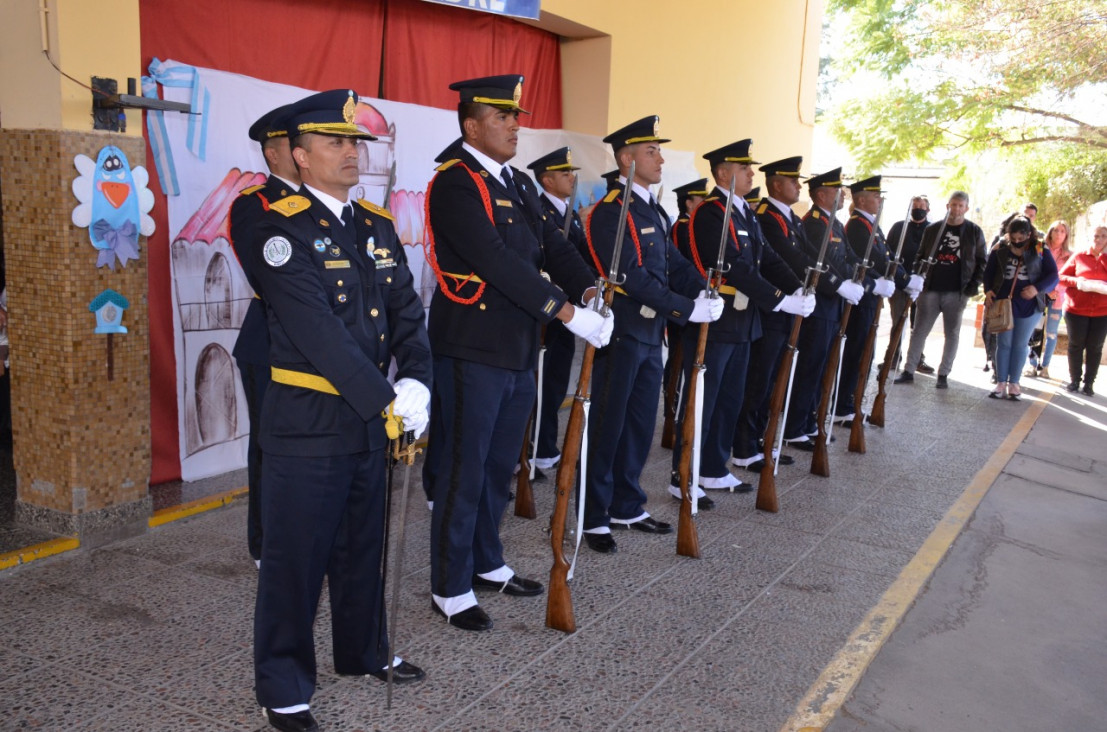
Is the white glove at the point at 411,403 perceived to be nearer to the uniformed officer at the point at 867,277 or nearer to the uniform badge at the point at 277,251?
the uniform badge at the point at 277,251

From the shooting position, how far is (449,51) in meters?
6.59

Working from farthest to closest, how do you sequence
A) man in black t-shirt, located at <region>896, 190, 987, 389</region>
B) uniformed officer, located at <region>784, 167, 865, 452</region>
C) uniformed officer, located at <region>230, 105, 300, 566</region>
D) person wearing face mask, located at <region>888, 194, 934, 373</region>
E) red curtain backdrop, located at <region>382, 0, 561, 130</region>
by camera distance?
man in black t-shirt, located at <region>896, 190, 987, 389</region> → person wearing face mask, located at <region>888, 194, 934, 373</region> → uniformed officer, located at <region>784, 167, 865, 452</region> → red curtain backdrop, located at <region>382, 0, 561, 130</region> → uniformed officer, located at <region>230, 105, 300, 566</region>

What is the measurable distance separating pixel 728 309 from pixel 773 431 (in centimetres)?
75

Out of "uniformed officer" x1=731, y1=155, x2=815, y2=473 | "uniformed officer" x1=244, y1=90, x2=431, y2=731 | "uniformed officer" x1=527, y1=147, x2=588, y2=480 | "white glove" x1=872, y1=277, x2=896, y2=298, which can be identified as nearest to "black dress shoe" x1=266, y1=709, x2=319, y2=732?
"uniformed officer" x1=244, y1=90, x2=431, y2=731

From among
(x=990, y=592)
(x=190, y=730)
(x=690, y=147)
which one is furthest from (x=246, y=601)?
(x=690, y=147)

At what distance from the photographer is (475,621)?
11.9 ft

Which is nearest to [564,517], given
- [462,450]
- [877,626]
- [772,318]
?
[462,450]

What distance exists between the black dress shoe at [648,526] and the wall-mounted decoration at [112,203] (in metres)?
2.67

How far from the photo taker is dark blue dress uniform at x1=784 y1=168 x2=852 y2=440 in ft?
21.4

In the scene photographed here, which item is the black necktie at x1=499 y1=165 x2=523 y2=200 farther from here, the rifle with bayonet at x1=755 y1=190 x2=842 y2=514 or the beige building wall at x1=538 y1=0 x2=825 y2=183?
the beige building wall at x1=538 y1=0 x2=825 y2=183

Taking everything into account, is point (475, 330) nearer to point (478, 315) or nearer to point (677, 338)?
point (478, 315)

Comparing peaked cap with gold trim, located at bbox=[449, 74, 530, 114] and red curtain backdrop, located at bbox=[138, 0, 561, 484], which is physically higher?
red curtain backdrop, located at bbox=[138, 0, 561, 484]

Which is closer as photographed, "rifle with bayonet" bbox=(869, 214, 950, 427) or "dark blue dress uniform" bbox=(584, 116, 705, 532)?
"dark blue dress uniform" bbox=(584, 116, 705, 532)

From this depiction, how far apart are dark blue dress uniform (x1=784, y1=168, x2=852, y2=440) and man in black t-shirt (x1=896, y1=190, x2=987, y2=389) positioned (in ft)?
9.37
